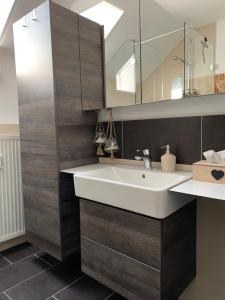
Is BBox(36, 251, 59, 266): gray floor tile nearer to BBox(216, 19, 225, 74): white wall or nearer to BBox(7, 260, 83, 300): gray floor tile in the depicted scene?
BBox(7, 260, 83, 300): gray floor tile

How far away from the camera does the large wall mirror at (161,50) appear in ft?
3.99

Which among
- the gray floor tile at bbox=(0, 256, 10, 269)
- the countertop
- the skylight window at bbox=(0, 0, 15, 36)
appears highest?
the skylight window at bbox=(0, 0, 15, 36)

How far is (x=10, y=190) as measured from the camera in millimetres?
1964

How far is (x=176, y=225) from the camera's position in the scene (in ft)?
3.72

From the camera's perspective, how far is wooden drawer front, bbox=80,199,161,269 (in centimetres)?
104

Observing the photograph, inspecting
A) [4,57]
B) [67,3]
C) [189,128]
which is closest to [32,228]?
[189,128]

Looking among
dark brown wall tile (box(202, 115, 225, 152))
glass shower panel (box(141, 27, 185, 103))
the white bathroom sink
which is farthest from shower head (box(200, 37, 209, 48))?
the white bathroom sink

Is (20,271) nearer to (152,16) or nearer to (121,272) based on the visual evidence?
(121,272)

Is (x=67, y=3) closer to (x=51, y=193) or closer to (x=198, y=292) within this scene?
(x=51, y=193)

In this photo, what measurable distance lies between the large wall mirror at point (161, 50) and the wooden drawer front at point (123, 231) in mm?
737

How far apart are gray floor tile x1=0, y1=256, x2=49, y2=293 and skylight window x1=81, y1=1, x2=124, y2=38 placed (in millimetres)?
1893

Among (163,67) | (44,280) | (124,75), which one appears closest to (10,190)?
(44,280)

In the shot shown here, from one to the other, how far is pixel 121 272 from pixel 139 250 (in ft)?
0.64

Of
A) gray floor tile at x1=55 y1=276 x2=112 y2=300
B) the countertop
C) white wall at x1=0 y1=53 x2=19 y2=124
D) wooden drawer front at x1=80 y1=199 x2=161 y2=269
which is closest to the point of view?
the countertop
